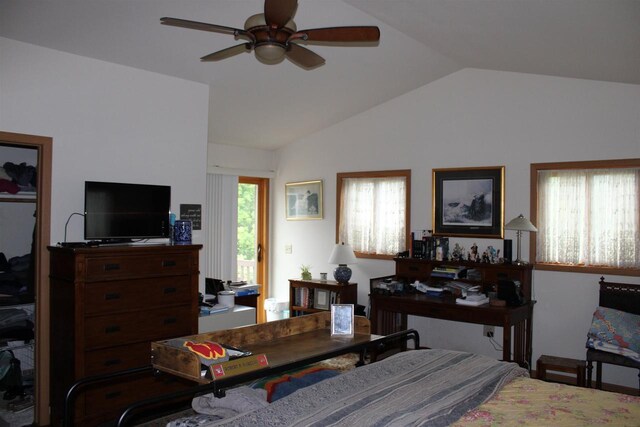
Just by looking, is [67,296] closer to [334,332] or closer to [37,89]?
[37,89]

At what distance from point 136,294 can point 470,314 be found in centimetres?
279

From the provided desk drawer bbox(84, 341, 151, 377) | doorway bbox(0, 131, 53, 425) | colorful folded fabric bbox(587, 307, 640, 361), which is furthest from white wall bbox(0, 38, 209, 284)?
colorful folded fabric bbox(587, 307, 640, 361)

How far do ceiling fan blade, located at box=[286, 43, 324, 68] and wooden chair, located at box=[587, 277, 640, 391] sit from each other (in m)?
3.13

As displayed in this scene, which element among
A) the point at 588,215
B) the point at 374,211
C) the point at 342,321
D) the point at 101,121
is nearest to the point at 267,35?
the point at 342,321

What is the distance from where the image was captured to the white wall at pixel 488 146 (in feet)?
14.8

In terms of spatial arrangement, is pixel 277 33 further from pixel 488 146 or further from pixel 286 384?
pixel 488 146

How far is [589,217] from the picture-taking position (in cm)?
454

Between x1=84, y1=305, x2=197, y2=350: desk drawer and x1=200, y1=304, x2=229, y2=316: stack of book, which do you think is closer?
x1=84, y1=305, x2=197, y2=350: desk drawer

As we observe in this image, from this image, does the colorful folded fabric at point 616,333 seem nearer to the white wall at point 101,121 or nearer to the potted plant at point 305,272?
the potted plant at point 305,272

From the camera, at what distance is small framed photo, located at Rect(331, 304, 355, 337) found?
2684 millimetres

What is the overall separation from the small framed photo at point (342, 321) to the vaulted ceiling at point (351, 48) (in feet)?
6.44

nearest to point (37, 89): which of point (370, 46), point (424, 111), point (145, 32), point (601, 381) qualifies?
point (145, 32)

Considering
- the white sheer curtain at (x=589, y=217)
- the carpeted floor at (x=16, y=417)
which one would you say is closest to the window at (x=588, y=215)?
the white sheer curtain at (x=589, y=217)

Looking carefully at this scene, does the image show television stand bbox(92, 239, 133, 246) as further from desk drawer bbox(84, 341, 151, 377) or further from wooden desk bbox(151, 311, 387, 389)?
wooden desk bbox(151, 311, 387, 389)
